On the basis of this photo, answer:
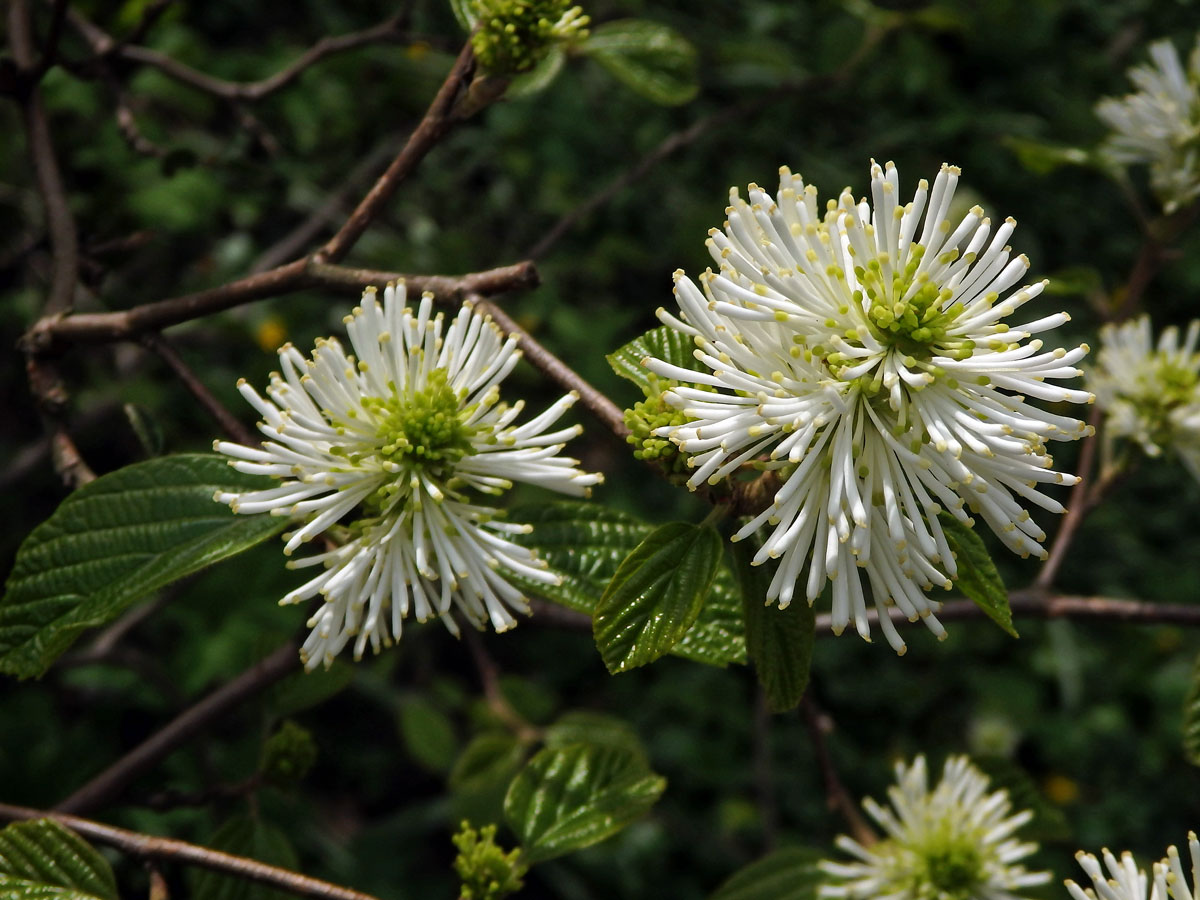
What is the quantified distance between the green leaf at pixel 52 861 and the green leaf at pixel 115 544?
13 cm

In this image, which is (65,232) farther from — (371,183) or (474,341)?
(371,183)

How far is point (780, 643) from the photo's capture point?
70 centimetres

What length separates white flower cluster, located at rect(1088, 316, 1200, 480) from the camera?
124cm

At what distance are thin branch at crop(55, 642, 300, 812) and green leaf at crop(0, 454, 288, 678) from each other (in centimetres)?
22

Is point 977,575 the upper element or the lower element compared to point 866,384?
lower

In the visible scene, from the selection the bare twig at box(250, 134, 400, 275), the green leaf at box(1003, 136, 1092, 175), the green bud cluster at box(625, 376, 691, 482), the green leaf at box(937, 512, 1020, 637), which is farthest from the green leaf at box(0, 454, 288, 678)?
the green leaf at box(1003, 136, 1092, 175)

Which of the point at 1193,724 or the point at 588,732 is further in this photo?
the point at 588,732

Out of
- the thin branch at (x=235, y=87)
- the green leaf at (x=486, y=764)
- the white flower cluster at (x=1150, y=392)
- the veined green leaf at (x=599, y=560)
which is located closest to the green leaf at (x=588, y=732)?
the green leaf at (x=486, y=764)

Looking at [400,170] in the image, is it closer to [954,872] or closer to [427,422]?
[427,422]

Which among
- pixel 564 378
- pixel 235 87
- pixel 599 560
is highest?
pixel 235 87

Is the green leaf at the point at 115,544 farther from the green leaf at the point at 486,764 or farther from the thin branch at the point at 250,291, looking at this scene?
the green leaf at the point at 486,764

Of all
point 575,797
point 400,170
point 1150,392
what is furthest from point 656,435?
point 1150,392

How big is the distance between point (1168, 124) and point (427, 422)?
1078mm

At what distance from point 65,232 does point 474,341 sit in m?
0.66
